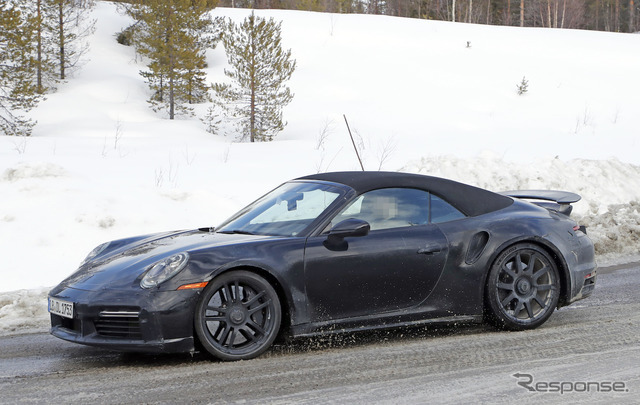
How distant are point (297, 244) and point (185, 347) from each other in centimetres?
108

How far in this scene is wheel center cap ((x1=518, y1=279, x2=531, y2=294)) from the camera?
6.30 metres

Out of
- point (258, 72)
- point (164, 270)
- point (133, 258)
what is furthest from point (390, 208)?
point (258, 72)

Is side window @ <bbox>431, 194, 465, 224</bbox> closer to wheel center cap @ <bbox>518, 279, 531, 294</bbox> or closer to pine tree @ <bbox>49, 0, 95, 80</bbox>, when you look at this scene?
wheel center cap @ <bbox>518, 279, 531, 294</bbox>

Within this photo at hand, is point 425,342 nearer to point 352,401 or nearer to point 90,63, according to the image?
point 352,401

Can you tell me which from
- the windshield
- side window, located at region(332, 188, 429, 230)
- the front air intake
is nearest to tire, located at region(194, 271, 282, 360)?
the front air intake

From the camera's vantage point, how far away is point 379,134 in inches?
1177

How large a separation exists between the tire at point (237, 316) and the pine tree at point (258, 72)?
25.2 meters

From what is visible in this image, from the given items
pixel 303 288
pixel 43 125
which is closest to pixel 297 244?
pixel 303 288

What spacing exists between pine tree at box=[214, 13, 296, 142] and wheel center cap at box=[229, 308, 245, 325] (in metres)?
25.3

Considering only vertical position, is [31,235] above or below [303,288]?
below

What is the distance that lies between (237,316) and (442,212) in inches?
76.2

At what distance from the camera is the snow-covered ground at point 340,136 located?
10.9 meters

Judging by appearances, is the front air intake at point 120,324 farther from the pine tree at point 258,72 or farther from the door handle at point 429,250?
the pine tree at point 258,72

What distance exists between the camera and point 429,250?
19.6ft
